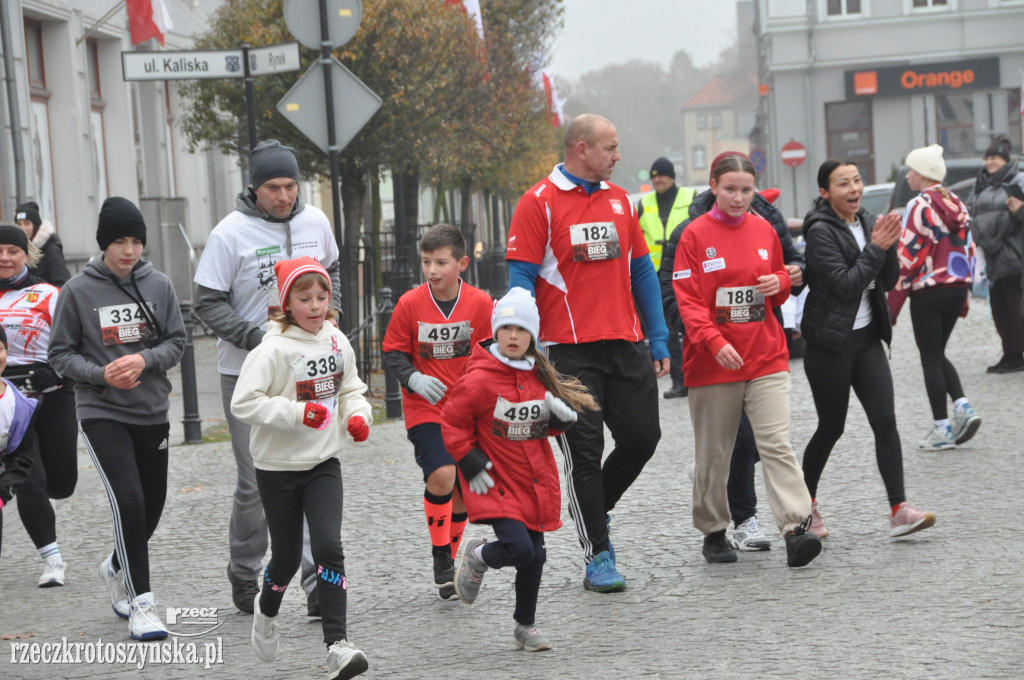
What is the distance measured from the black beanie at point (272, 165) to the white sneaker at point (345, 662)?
6.94 ft

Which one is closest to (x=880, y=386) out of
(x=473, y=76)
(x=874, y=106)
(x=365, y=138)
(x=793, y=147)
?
(x=365, y=138)

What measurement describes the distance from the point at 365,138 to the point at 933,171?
30.0 feet

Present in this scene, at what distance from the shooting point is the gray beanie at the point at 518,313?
5320 millimetres

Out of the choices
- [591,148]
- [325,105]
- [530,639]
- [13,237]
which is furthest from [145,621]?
[325,105]

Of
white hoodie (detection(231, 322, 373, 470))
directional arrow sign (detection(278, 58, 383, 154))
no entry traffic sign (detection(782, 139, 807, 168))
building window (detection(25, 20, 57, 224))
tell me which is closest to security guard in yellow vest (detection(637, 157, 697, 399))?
directional arrow sign (detection(278, 58, 383, 154))

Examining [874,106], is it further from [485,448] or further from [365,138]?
[485,448]

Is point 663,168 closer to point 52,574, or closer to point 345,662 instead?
point 52,574

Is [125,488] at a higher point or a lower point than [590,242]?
lower

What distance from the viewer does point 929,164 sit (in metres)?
9.09

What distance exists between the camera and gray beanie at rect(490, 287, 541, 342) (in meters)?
5.32

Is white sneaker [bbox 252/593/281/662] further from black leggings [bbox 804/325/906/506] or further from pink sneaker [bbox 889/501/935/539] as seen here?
pink sneaker [bbox 889/501/935/539]

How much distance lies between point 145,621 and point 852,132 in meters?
40.8

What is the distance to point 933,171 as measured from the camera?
9062 millimetres

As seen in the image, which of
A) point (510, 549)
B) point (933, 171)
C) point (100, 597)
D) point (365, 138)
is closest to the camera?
point (510, 549)
